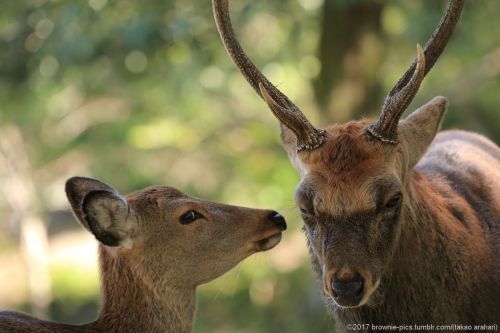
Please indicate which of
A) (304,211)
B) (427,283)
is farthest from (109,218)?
(427,283)

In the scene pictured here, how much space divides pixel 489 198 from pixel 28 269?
452 inches

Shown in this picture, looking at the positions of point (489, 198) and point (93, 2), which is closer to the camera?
point (489, 198)

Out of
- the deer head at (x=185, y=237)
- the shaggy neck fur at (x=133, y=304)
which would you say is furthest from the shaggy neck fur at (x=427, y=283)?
the shaggy neck fur at (x=133, y=304)

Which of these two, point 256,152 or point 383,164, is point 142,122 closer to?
point 256,152

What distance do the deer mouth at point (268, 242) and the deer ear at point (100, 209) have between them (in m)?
0.79

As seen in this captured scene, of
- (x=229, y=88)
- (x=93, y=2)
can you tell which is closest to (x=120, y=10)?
(x=93, y=2)

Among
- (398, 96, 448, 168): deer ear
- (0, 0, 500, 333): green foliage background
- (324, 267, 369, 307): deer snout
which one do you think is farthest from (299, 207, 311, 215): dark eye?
(0, 0, 500, 333): green foliage background

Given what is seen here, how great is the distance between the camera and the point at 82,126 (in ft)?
52.5

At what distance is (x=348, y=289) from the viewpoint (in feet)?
16.8

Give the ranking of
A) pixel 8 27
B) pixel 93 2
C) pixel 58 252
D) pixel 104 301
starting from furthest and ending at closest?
pixel 58 252 → pixel 8 27 → pixel 93 2 → pixel 104 301

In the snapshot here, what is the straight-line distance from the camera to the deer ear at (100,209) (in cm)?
562

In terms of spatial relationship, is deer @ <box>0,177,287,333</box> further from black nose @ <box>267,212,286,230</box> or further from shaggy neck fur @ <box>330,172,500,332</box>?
shaggy neck fur @ <box>330,172,500,332</box>

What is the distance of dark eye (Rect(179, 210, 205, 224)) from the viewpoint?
6047 mm

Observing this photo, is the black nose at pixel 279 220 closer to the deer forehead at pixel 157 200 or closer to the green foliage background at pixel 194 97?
the deer forehead at pixel 157 200
